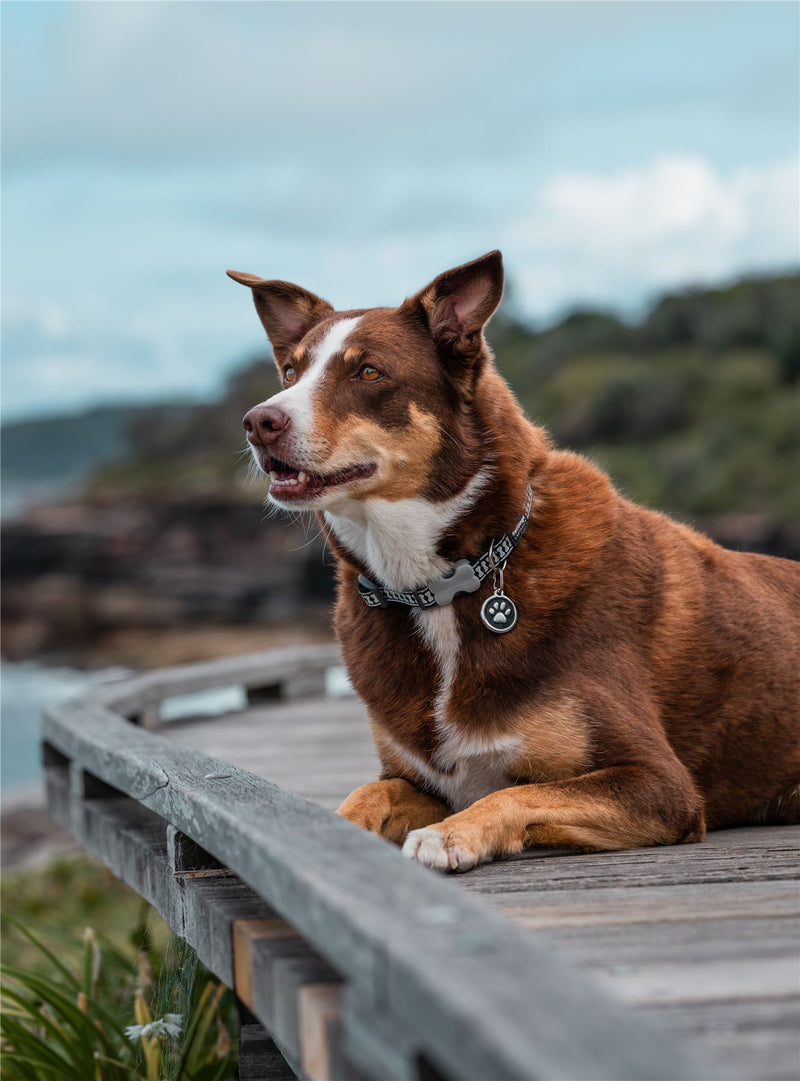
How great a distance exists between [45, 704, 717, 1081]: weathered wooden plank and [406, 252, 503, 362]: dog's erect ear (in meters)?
1.27

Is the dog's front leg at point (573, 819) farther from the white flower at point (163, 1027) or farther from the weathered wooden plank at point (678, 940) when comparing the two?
the white flower at point (163, 1027)

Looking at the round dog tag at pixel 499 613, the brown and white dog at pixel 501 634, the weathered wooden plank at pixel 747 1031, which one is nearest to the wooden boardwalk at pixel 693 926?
the weathered wooden plank at pixel 747 1031

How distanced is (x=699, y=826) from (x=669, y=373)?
31.4 meters

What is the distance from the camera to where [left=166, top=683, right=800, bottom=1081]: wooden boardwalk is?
1.66m

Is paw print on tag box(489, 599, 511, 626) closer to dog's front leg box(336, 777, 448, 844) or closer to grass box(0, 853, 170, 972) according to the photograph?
dog's front leg box(336, 777, 448, 844)

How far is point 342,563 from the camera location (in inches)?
131

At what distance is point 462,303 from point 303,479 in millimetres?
626

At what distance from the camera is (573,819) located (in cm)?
278

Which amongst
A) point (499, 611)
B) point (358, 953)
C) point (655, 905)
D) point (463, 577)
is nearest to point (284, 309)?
point (463, 577)

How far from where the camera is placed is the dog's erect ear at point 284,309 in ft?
11.5

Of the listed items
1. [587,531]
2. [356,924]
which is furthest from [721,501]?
[356,924]

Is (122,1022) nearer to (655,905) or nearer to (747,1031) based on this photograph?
(655,905)

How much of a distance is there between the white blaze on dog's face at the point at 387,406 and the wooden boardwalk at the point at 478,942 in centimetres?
77

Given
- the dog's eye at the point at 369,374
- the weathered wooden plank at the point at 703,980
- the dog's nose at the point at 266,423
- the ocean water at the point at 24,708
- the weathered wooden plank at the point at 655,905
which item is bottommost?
the ocean water at the point at 24,708
